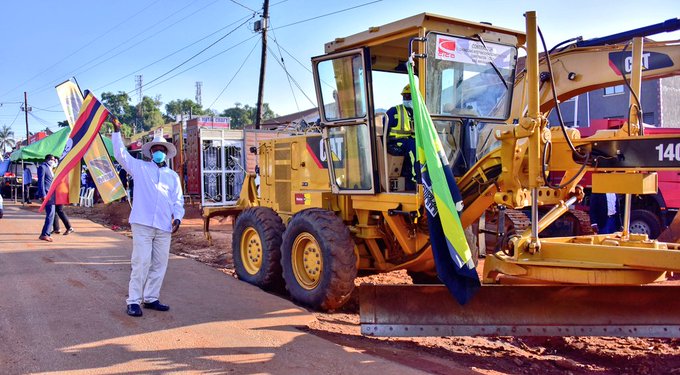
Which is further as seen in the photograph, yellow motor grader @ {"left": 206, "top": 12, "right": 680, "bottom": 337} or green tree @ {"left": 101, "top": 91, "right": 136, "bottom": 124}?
green tree @ {"left": 101, "top": 91, "right": 136, "bottom": 124}

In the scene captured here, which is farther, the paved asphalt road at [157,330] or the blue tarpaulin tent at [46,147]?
the blue tarpaulin tent at [46,147]

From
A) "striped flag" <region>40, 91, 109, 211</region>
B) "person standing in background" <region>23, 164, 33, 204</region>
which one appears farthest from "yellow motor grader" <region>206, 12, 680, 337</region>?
"person standing in background" <region>23, 164, 33, 204</region>

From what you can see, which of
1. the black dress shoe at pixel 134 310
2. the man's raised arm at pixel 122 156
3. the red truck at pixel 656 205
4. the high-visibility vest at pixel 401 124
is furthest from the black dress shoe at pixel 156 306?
the red truck at pixel 656 205

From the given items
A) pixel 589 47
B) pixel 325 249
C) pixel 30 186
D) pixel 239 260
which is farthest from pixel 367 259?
pixel 30 186

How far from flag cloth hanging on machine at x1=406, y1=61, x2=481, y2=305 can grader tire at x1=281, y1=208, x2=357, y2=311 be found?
1.69 m

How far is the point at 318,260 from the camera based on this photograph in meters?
6.96

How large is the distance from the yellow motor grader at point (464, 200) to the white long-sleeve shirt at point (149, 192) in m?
1.58

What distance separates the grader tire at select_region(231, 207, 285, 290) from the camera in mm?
7910

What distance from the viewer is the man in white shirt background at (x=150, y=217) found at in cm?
608

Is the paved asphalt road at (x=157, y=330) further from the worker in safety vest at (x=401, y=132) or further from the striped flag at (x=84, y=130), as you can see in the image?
the worker in safety vest at (x=401, y=132)

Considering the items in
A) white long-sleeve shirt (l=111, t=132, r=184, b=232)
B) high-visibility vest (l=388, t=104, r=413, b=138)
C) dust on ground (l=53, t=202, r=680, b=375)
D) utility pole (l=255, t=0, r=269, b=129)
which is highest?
utility pole (l=255, t=0, r=269, b=129)

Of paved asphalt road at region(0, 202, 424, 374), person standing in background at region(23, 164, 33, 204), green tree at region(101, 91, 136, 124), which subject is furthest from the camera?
green tree at region(101, 91, 136, 124)

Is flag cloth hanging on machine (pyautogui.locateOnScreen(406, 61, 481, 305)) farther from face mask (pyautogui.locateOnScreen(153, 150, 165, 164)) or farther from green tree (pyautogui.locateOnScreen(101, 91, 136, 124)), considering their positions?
green tree (pyautogui.locateOnScreen(101, 91, 136, 124))

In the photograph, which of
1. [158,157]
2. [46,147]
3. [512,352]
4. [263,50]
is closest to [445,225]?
[512,352]
